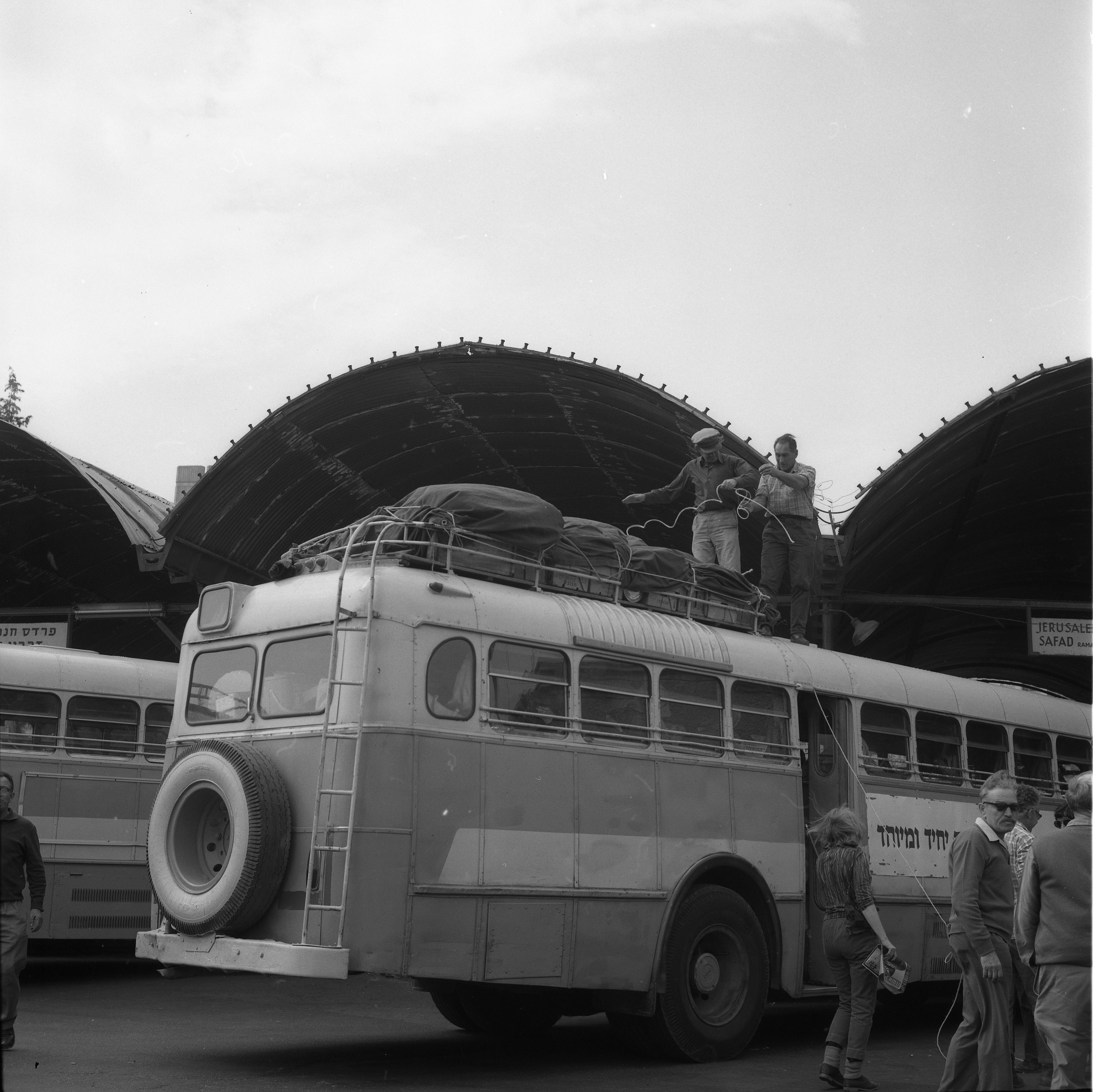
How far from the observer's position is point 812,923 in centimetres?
1161

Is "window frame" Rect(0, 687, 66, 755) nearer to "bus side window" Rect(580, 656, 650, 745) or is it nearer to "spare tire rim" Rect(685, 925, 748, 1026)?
"bus side window" Rect(580, 656, 650, 745)

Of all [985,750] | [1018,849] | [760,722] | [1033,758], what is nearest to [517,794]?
[760,722]

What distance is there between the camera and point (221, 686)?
10203 mm

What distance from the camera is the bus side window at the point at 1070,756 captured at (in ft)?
47.5

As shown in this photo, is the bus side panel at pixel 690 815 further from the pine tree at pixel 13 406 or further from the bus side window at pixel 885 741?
the pine tree at pixel 13 406

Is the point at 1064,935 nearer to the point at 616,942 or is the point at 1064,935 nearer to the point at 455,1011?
the point at 616,942

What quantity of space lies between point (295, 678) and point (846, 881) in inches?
155

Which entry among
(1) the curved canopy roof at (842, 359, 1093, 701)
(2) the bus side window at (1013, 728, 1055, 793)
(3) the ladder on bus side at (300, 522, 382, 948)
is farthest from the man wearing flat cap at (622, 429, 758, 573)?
(3) the ladder on bus side at (300, 522, 382, 948)

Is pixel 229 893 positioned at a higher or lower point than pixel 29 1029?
higher

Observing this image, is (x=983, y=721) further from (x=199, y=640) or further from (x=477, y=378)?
(x=477, y=378)

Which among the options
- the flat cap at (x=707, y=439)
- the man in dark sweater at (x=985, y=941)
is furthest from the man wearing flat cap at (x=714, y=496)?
the man in dark sweater at (x=985, y=941)

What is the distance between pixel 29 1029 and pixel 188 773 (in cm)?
348

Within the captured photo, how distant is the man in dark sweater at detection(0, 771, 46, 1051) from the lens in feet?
32.3

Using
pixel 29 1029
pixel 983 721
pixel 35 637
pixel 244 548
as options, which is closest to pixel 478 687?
pixel 29 1029
